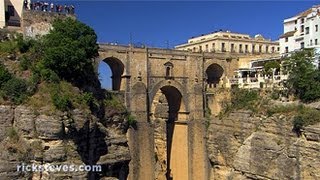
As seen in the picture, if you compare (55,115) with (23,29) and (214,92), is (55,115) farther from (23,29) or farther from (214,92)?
(214,92)

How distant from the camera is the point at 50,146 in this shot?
25.2 m

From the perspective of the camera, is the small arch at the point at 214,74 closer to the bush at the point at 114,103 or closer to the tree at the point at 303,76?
the tree at the point at 303,76

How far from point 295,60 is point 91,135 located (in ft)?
65.0

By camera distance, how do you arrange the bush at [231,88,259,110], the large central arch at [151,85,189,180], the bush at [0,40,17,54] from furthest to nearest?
the large central arch at [151,85,189,180] → the bush at [231,88,259,110] → the bush at [0,40,17,54]

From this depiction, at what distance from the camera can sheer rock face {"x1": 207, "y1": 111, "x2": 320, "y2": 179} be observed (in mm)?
33281

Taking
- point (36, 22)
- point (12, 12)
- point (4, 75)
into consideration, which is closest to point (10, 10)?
point (12, 12)

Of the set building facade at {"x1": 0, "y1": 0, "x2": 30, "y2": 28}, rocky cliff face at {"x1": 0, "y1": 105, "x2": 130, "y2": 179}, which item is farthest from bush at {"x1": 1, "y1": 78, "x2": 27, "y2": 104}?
building facade at {"x1": 0, "y1": 0, "x2": 30, "y2": 28}

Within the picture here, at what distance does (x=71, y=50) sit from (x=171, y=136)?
738 inches

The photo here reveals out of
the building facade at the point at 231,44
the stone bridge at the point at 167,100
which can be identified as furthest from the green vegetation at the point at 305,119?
the building facade at the point at 231,44

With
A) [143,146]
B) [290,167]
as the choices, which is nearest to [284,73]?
[290,167]

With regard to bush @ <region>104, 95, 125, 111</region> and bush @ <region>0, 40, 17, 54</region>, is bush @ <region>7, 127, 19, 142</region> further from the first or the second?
bush @ <region>104, 95, 125, 111</region>

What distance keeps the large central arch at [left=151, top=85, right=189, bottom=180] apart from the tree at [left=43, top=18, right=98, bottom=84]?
12.4m

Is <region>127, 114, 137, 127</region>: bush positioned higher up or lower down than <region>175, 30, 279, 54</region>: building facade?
lower down

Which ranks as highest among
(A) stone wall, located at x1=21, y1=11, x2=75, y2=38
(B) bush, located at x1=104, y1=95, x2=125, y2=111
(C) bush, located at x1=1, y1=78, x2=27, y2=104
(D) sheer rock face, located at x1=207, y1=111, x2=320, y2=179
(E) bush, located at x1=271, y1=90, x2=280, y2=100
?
(A) stone wall, located at x1=21, y1=11, x2=75, y2=38
